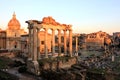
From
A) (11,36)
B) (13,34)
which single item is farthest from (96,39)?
(11,36)

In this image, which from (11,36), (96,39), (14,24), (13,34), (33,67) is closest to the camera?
(33,67)

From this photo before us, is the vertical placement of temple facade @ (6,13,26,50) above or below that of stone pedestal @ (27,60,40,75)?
above

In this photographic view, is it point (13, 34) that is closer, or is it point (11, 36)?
point (11, 36)

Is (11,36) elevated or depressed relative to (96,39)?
depressed

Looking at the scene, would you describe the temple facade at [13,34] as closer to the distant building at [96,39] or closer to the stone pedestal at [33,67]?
the stone pedestal at [33,67]

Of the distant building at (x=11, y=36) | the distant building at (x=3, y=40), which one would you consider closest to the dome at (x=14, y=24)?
the distant building at (x=11, y=36)

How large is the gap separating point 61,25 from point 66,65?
27.0 feet

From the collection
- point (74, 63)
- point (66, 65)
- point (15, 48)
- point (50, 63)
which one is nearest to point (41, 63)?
point (50, 63)

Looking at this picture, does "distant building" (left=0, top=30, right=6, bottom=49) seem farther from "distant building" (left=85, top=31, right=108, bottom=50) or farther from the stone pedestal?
"distant building" (left=85, top=31, right=108, bottom=50)

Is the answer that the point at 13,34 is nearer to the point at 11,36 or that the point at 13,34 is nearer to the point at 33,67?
the point at 11,36

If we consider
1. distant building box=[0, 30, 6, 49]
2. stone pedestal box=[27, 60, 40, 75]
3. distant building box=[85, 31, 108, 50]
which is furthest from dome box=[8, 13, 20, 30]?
distant building box=[85, 31, 108, 50]

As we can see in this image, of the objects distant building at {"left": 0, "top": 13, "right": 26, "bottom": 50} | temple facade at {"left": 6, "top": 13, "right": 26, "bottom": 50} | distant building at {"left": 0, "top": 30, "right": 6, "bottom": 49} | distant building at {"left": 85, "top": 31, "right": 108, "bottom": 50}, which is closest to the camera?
distant building at {"left": 0, "top": 13, "right": 26, "bottom": 50}

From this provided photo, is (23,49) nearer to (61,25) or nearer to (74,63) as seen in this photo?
(61,25)

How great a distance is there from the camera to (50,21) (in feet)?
113
